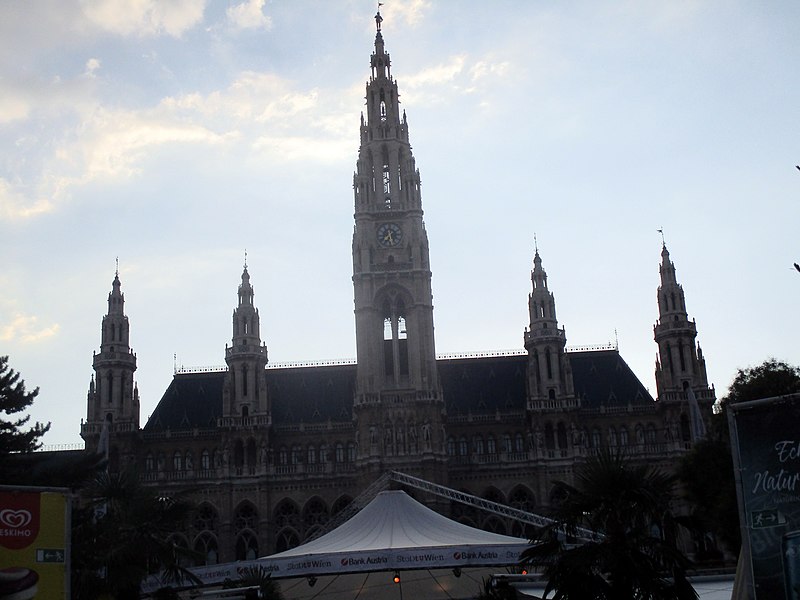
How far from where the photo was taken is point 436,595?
2179 inches

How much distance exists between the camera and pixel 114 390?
286 ft

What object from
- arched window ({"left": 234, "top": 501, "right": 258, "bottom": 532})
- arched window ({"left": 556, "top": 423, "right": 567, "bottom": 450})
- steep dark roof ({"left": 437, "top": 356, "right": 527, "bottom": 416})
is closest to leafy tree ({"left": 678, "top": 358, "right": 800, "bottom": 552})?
arched window ({"left": 556, "top": 423, "right": 567, "bottom": 450})

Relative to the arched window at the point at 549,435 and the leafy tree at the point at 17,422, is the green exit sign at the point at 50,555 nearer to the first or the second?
the leafy tree at the point at 17,422

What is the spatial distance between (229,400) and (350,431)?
9166 mm

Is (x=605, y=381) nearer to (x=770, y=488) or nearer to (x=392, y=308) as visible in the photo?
(x=392, y=308)

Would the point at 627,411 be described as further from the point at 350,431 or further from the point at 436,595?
the point at 436,595

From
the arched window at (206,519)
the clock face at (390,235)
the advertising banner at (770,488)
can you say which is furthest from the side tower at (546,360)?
the advertising banner at (770,488)

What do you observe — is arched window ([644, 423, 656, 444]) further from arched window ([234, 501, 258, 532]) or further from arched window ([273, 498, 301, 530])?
arched window ([234, 501, 258, 532])

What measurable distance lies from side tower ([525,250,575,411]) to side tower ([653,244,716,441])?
758cm

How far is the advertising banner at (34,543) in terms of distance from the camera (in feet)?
80.2

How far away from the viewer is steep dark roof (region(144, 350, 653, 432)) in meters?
88.7

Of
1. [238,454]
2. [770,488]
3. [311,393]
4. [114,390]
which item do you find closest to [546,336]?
[311,393]

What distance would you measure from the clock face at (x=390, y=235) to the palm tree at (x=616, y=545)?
55561 mm

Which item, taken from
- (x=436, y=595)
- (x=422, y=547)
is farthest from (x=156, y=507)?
(x=436, y=595)
